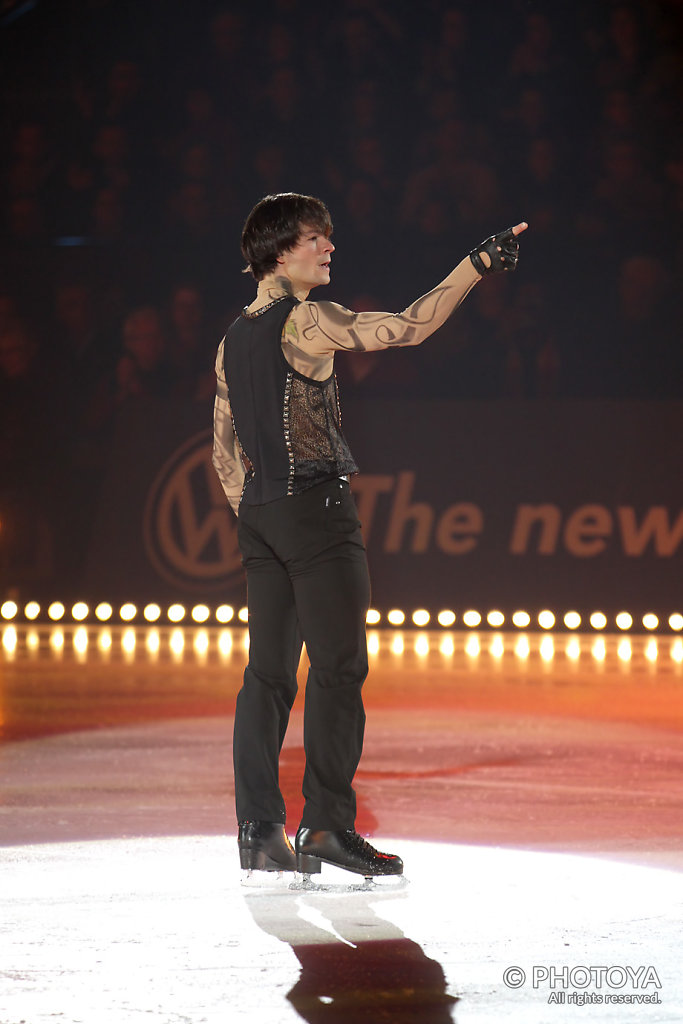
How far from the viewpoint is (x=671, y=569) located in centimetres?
886

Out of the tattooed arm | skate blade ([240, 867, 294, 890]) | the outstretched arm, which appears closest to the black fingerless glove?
the outstretched arm

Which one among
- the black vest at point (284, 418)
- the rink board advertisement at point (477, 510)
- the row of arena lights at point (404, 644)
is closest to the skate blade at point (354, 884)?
the black vest at point (284, 418)

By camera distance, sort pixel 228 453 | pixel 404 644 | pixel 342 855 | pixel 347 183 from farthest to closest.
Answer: pixel 347 183, pixel 404 644, pixel 228 453, pixel 342 855

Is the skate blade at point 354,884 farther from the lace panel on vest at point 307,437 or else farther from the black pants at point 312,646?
the lace panel on vest at point 307,437

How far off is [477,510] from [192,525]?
178 cm

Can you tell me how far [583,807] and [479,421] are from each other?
4991mm

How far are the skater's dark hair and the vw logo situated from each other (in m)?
5.70

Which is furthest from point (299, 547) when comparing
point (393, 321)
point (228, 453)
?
point (393, 321)

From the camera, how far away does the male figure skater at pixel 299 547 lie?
3.44 metres

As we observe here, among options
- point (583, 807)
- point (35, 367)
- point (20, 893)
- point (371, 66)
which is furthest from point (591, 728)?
point (371, 66)

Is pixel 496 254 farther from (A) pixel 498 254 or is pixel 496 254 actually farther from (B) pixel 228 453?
(B) pixel 228 453

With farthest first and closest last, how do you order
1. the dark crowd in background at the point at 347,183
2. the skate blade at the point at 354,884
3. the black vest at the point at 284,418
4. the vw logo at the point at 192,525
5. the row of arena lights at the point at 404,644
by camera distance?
the dark crowd in background at the point at 347,183 → the vw logo at the point at 192,525 → the row of arena lights at the point at 404,644 → the black vest at the point at 284,418 → the skate blade at the point at 354,884

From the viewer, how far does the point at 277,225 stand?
3.53 meters

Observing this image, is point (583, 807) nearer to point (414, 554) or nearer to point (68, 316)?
point (414, 554)
